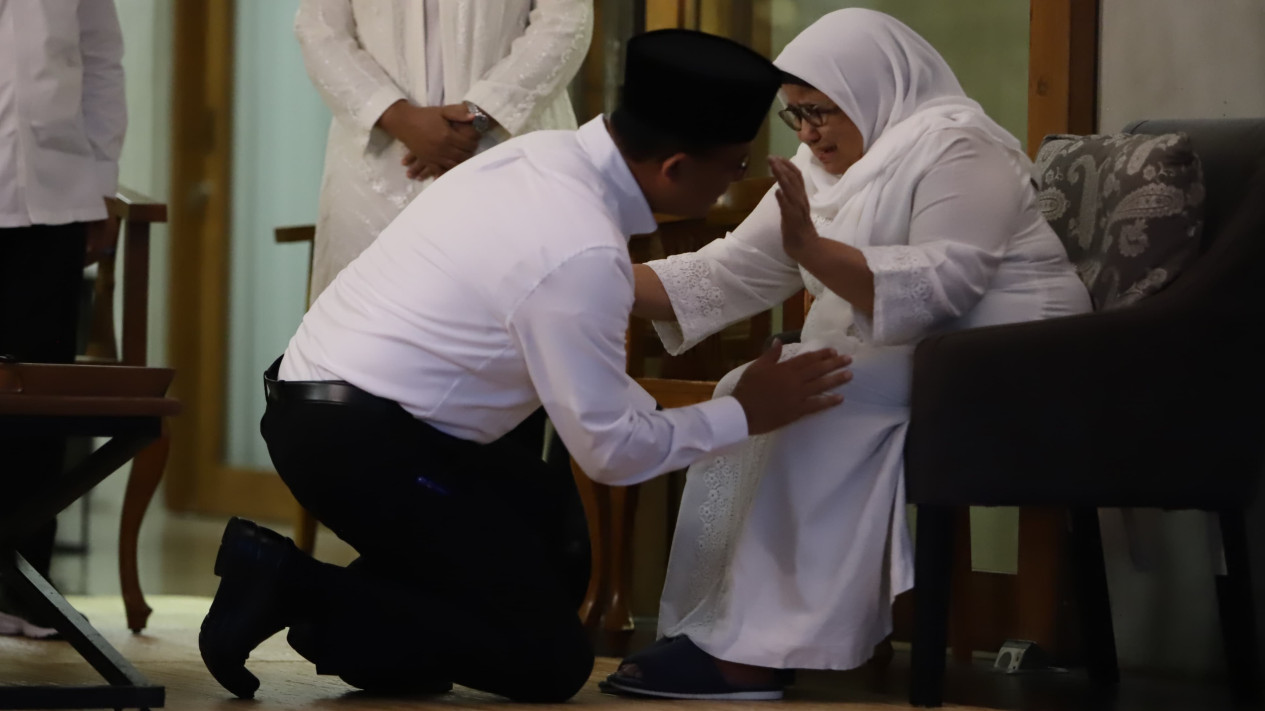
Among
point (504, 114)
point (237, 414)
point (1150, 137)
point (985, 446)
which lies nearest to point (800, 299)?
point (504, 114)

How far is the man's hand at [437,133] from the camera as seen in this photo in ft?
9.09

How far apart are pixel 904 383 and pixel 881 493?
16 centimetres

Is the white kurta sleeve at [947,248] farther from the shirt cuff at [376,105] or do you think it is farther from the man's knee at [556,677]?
the shirt cuff at [376,105]

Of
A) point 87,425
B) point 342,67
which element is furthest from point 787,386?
point 342,67

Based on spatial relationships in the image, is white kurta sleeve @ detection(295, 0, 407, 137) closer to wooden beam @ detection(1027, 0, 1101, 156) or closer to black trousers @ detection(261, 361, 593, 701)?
black trousers @ detection(261, 361, 593, 701)

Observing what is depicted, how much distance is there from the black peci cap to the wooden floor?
2.38 feet

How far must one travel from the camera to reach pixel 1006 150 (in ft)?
7.36

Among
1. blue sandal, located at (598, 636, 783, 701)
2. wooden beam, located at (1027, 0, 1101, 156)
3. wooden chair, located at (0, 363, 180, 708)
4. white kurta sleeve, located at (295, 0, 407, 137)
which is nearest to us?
wooden chair, located at (0, 363, 180, 708)

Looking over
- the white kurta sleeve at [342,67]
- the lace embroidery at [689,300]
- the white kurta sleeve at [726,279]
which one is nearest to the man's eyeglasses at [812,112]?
the white kurta sleeve at [726,279]

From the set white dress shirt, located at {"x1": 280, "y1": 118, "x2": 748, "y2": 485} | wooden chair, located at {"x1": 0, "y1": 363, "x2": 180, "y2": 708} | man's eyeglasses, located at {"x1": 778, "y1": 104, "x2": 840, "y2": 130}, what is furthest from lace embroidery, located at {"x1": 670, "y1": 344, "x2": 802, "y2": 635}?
wooden chair, located at {"x1": 0, "y1": 363, "x2": 180, "y2": 708}

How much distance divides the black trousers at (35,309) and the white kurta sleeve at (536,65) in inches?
29.9

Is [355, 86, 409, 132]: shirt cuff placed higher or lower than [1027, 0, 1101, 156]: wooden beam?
lower

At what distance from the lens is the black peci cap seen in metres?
1.90

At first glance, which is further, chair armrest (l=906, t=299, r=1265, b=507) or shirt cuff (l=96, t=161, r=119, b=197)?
shirt cuff (l=96, t=161, r=119, b=197)
